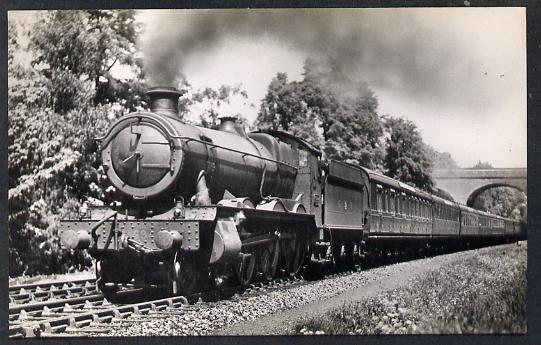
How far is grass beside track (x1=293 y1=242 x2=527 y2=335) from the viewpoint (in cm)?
1010

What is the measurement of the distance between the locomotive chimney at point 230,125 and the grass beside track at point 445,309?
4.04 m

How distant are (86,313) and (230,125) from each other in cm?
480

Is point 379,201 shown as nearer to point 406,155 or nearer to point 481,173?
point 406,155

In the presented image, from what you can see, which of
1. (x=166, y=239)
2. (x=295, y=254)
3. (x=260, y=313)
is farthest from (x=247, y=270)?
(x=166, y=239)

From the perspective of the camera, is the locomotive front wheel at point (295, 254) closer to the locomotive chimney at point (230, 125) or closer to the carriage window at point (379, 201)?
the locomotive chimney at point (230, 125)

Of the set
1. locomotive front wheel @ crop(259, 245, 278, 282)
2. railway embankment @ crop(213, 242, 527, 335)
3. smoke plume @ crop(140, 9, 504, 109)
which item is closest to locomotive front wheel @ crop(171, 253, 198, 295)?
railway embankment @ crop(213, 242, 527, 335)

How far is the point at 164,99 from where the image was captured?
11.0 meters

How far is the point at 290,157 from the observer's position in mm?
14398

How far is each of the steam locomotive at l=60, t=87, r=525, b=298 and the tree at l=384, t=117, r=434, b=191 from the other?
6.04ft

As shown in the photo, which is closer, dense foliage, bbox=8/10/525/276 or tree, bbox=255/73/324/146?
dense foliage, bbox=8/10/525/276

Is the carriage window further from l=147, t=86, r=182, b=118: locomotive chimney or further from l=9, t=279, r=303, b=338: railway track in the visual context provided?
l=147, t=86, r=182, b=118: locomotive chimney

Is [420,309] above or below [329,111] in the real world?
below

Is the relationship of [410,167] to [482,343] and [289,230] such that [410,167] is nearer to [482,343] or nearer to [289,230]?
[289,230]

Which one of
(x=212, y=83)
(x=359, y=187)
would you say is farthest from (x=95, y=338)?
(x=359, y=187)
